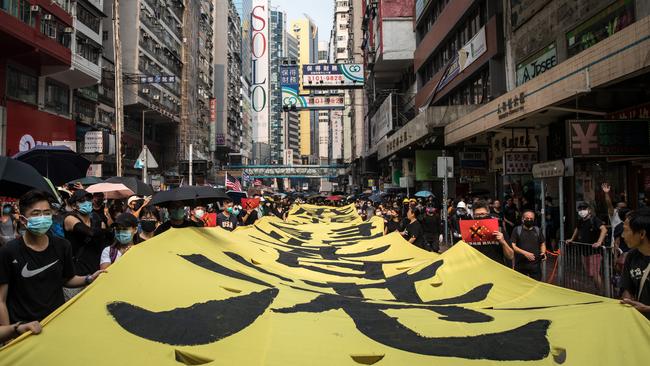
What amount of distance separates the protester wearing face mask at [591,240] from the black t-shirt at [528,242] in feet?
5.30

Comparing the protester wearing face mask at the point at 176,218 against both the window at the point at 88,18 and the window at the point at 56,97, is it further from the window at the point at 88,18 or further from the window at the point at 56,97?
the window at the point at 88,18

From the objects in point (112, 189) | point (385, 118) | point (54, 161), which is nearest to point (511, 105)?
point (112, 189)

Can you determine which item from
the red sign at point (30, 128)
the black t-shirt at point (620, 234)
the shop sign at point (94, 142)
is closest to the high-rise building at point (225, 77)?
the shop sign at point (94, 142)

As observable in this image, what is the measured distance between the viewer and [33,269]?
161 inches

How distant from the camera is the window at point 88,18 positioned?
3207 centimetres

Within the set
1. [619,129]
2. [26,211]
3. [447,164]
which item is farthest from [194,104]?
[26,211]

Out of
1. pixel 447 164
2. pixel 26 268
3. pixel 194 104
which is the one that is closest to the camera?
pixel 26 268

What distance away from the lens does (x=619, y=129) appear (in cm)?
1078

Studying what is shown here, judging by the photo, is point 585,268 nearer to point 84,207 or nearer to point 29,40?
point 84,207

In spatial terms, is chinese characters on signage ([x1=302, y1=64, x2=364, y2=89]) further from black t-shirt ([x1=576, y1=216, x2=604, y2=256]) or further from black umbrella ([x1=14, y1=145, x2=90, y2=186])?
black umbrella ([x1=14, y1=145, x2=90, y2=186])

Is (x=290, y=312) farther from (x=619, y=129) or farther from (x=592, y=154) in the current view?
(x=619, y=129)

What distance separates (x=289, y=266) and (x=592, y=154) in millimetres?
6842

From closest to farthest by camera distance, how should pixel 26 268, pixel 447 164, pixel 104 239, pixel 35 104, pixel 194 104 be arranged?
pixel 26 268
pixel 104 239
pixel 447 164
pixel 35 104
pixel 194 104

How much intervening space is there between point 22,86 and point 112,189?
755 inches
